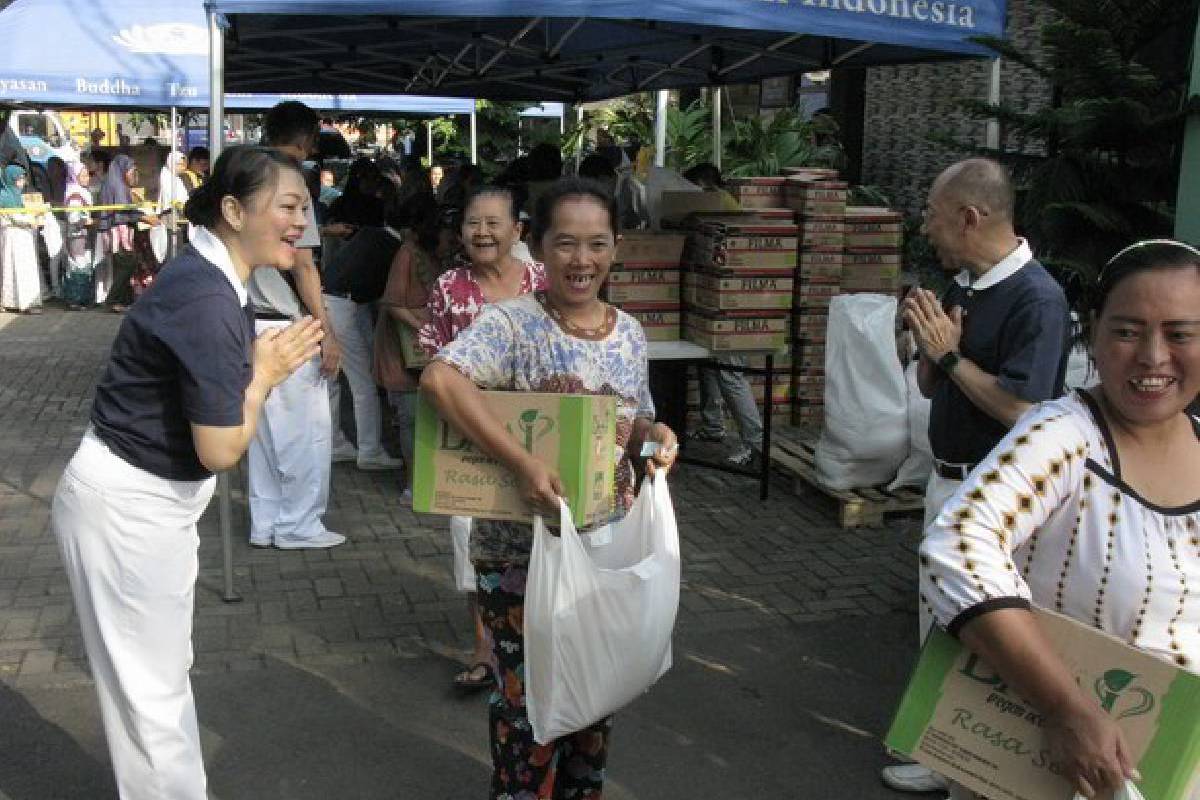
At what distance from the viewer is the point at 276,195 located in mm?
3119

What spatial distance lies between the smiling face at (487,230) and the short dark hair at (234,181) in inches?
61.1

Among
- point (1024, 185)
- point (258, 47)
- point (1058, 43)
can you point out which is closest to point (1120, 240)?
point (1024, 185)

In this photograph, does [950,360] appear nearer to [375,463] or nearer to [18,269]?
[375,463]

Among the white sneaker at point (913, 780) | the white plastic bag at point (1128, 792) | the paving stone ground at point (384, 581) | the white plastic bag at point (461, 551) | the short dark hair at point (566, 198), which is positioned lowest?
the white sneaker at point (913, 780)

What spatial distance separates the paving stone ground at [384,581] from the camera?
4734 millimetres

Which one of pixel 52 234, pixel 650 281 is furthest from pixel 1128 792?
pixel 52 234

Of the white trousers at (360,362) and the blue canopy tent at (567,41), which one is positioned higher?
the blue canopy tent at (567,41)

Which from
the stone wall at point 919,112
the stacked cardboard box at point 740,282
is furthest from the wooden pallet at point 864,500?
the stone wall at point 919,112

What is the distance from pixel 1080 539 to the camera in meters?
1.86

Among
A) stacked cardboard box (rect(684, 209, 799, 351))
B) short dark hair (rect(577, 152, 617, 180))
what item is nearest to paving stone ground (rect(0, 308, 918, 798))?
stacked cardboard box (rect(684, 209, 799, 351))

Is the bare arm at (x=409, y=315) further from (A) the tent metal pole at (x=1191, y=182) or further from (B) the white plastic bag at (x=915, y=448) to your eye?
(A) the tent metal pole at (x=1191, y=182)

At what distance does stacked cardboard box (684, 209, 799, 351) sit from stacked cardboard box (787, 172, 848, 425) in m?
1.31

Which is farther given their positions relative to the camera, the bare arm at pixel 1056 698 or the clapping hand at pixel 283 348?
the clapping hand at pixel 283 348

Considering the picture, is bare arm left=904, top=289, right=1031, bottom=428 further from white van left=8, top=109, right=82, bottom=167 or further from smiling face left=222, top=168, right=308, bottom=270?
white van left=8, top=109, right=82, bottom=167
